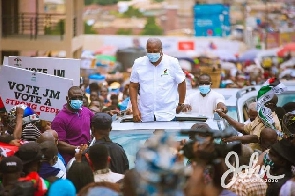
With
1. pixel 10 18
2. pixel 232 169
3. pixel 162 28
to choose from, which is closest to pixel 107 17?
pixel 162 28

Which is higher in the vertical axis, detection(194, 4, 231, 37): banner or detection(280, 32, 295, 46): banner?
detection(194, 4, 231, 37): banner

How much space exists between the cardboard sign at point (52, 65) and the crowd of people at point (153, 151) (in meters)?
0.80

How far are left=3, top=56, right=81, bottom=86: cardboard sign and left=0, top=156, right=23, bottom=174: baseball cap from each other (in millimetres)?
5055

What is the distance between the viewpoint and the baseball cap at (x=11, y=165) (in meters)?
8.22

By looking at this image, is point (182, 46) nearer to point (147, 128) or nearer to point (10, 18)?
point (10, 18)

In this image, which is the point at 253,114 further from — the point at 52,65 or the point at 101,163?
the point at 101,163

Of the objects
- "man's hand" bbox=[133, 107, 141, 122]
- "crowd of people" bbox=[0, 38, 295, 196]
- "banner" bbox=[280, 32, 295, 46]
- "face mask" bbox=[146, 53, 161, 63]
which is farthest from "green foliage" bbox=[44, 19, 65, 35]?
"banner" bbox=[280, 32, 295, 46]

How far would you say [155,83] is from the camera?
11914 mm

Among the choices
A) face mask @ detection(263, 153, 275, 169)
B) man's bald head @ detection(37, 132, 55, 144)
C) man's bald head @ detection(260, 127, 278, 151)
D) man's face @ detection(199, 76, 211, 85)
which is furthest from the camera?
man's face @ detection(199, 76, 211, 85)

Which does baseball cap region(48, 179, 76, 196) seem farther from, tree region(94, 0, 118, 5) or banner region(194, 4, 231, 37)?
tree region(94, 0, 118, 5)

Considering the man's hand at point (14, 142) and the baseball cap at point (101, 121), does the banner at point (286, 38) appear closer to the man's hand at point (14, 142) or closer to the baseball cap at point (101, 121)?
the baseball cap at point (101, 121)

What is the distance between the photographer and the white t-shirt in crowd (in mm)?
13070

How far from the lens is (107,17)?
2980 inches

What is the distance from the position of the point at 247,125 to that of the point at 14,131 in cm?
256
